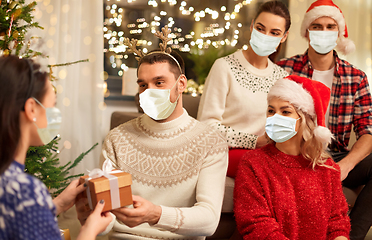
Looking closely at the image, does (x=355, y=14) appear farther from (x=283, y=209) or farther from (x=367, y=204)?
(x=283, y=209)

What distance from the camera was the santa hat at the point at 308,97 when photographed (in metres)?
1.53

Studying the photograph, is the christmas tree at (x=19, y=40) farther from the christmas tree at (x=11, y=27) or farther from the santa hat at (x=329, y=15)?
the santa hat at (x=329, y=15)

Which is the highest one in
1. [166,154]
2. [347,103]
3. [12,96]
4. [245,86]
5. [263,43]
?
[263,43]

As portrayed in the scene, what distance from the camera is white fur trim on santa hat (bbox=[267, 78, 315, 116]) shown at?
1.53m

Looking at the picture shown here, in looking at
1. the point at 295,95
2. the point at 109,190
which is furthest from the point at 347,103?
the point at 109,190

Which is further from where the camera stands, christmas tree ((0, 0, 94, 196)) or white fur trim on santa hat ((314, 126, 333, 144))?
christmas tree ((0, 0, 94, 196))

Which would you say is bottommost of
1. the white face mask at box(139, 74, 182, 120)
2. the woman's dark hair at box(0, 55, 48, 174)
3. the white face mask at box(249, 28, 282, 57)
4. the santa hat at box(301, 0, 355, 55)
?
the white face mask at box(139, 74, 182, 120)

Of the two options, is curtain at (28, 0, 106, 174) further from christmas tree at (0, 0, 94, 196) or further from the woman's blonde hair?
the woman's blonde hair

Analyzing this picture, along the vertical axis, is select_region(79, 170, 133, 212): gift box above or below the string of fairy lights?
below

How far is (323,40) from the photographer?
2.17 metres

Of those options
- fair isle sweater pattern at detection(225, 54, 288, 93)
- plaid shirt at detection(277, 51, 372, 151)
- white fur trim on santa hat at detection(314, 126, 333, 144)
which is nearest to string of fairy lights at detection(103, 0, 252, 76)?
fair isle sweater pattern at detection(225, 54, 288, 93)

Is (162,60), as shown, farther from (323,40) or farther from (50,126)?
(323,40)

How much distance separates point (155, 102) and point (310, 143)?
29.8 inches

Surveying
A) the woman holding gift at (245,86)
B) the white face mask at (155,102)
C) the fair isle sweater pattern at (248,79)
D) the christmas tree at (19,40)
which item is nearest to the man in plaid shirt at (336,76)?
the woman holding gift at (245,86)
